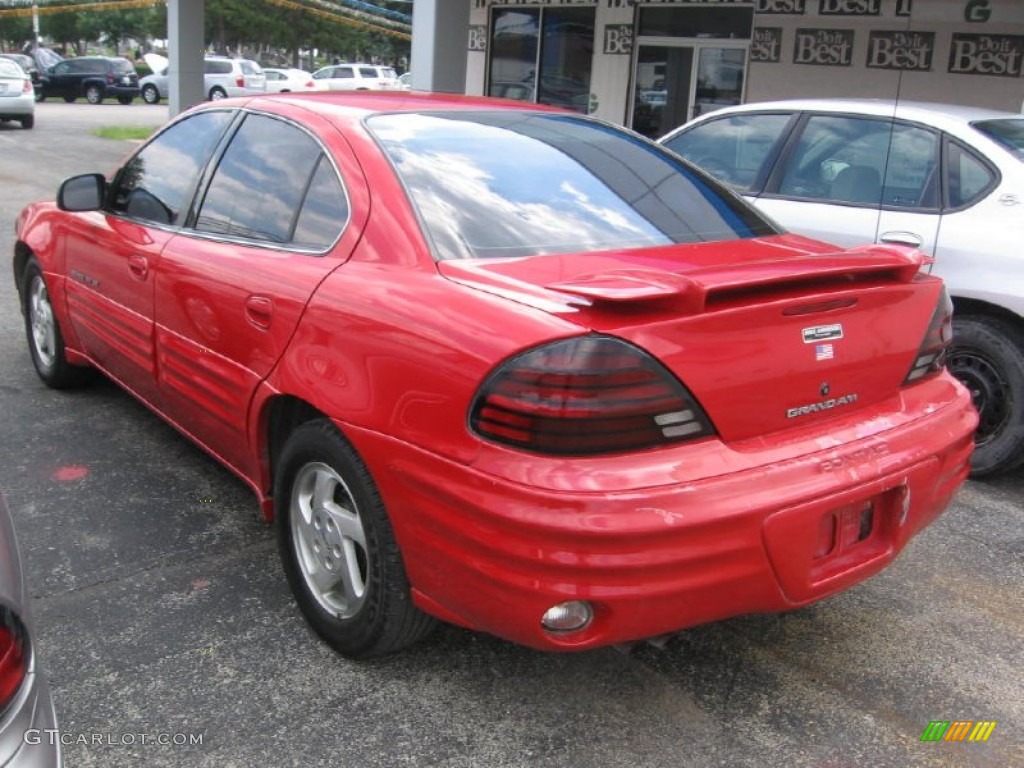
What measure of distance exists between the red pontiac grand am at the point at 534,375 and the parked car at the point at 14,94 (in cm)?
2039

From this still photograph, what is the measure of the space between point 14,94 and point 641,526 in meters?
22.7

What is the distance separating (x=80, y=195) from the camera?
416 cm

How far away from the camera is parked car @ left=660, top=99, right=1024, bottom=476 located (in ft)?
14.3

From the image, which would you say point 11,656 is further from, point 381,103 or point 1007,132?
point 1007,132

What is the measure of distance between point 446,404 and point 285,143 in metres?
1.45

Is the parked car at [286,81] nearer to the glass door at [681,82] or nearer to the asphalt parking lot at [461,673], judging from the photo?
the glass door at [681,82]

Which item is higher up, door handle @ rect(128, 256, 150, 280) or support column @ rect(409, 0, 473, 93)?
support column @ rect(409, 0, 473, 93)

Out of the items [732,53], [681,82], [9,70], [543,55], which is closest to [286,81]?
[9,70]

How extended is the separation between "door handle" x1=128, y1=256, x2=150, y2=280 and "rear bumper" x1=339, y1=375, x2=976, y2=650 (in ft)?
5.35

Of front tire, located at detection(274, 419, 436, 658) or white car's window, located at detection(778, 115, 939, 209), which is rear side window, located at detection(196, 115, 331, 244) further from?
white car's window, located at detection(778, 115, 939, 209)

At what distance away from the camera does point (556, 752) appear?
249 centimetres

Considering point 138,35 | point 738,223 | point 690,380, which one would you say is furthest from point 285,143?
point 138,35

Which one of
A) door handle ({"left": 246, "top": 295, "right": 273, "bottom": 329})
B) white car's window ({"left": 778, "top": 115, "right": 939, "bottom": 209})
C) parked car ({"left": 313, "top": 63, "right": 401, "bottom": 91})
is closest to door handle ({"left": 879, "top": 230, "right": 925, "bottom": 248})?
white car's window ({"left": 778, "top": 115, "right": 939, "bottom": 209})

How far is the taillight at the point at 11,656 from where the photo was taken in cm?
164
